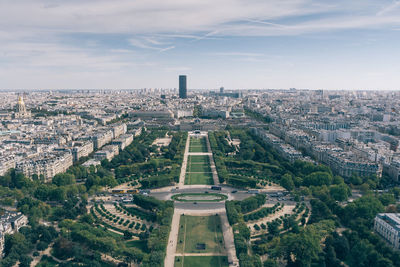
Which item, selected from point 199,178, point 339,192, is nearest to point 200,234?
point 199,178

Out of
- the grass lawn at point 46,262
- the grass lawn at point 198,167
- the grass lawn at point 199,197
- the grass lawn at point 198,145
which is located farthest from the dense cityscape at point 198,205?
the grass lawn at point 198,145

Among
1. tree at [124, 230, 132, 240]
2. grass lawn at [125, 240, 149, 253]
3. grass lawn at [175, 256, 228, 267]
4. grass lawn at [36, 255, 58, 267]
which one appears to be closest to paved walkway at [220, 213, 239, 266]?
grass lawn at [175, 256, 228, 267]

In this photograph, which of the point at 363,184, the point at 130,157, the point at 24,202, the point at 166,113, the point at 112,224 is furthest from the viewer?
the point at 166,113

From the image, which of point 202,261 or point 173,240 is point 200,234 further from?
point 202,261

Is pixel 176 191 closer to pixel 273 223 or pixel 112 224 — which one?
pixel 112 224

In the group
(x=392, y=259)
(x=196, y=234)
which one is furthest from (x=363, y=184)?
(x=196, y=234)

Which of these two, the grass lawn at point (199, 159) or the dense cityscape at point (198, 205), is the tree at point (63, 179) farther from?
the grass lawn at point (199, 159)
